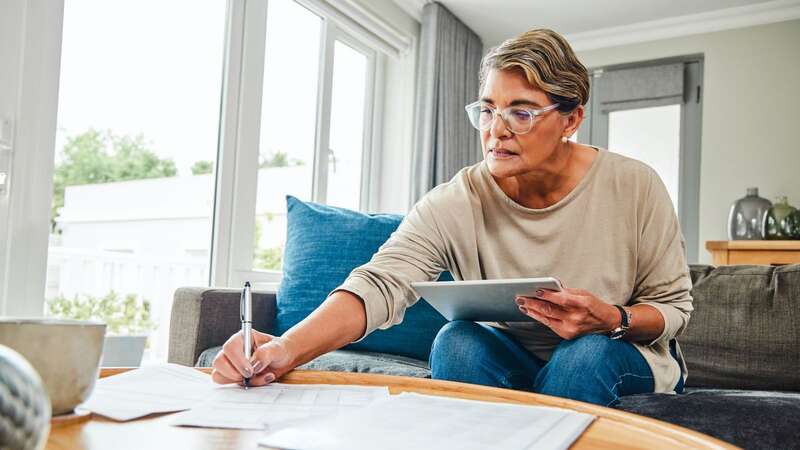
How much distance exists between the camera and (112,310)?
2666 mm

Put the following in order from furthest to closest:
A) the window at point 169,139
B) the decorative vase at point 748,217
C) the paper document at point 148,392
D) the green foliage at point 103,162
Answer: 1. the decorative vase at point 748,217
2. the green foliage at point 103,162
3. the window at point 169,139
4. the paper document at point 148,392

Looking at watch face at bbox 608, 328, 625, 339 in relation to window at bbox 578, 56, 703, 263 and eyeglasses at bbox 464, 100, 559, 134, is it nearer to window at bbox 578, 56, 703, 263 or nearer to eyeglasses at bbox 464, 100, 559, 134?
eyeglasses at bbox 464, 100, 559, 134

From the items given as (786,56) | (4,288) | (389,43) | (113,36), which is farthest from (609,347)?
(786,56)

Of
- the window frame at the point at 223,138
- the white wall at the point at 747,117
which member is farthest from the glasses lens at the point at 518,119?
the white wall at the point at 747,117

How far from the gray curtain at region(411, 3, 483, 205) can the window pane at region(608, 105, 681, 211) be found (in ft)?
3.12

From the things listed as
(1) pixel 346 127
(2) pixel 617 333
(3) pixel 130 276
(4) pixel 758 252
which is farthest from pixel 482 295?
(4) pixel 758 252

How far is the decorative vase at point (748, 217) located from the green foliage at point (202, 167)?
8.57 feet

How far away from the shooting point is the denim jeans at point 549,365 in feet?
3.57

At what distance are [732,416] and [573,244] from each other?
1.33 feet

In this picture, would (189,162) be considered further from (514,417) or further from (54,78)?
(514,417)

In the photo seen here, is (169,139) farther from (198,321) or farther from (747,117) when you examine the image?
(747,117)

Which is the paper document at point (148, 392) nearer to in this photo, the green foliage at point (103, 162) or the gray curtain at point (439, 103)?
the green foliage at point (103, 162)

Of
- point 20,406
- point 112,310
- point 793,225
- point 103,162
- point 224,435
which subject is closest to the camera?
point 20,406

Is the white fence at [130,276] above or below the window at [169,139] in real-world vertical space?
below
